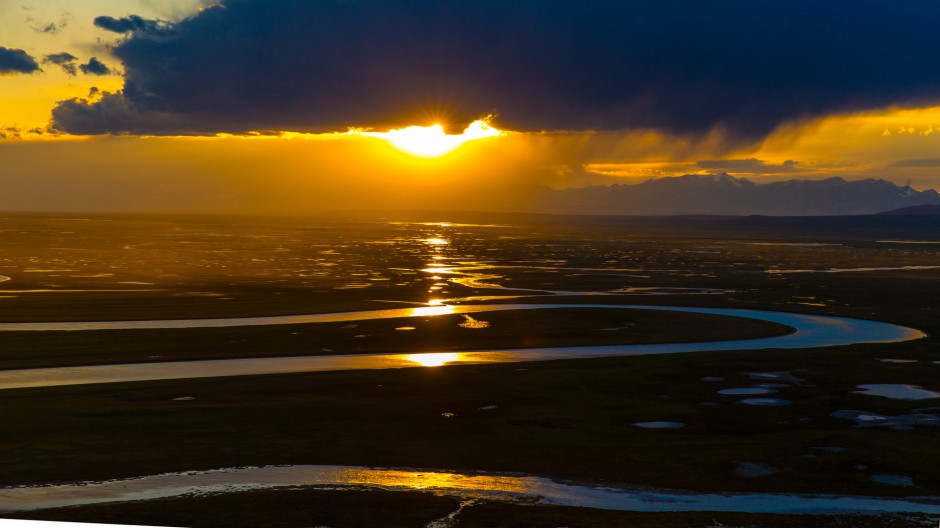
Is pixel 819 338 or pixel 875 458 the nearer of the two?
pixel 875 458

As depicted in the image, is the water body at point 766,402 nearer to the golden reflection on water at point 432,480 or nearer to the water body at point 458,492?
the water body at point 458,492

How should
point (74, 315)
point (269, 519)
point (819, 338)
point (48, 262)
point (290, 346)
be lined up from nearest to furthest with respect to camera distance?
point (269, 519), point (290, 346), point (819, 338), point (74, 315), point (48, 262)

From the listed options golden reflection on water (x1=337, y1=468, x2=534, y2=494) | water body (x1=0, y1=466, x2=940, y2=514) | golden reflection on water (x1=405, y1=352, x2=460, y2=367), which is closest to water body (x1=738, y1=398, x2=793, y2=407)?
water body (x1=0, y1=466, x2=940, y2=514)

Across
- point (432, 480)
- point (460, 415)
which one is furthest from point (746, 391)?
point (432, 480)

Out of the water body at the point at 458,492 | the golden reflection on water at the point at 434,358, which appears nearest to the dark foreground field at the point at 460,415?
the water body at the point at 458,492

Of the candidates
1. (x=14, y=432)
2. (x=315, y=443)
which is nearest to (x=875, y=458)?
(x=315, y=443)

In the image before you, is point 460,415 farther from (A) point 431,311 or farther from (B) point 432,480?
(A) point 431,311

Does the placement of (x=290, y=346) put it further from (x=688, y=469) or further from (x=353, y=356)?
(x=688, y=469)
